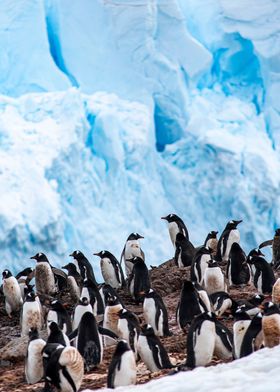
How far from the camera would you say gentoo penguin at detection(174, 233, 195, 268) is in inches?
361

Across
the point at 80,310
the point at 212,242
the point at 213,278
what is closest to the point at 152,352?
the point at 80,310

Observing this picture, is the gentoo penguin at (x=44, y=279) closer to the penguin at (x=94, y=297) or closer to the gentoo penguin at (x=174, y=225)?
the penguin at (x=94, y=297)

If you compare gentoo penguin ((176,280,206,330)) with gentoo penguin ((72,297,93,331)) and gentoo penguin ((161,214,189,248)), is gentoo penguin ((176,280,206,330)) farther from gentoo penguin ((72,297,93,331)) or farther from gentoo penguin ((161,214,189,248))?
gentoo penguin ((161,214,189,248))

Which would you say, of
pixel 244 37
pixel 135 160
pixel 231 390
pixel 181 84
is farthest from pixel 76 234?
pixel 231 390

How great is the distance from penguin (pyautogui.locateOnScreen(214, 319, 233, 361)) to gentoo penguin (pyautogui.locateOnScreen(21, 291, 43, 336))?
188 cm

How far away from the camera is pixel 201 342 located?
5473mm

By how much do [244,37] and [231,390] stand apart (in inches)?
537

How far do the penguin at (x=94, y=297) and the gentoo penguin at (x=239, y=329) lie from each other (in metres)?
2.02

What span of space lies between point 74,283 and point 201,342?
10.0 ft

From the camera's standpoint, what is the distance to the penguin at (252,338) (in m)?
5.19

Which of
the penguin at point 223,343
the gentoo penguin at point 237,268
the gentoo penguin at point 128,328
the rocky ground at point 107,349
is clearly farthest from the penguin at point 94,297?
the penguin at point 223,343

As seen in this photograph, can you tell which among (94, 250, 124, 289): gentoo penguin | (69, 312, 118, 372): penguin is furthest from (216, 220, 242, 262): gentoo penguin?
(69, 312, 118, 372): penguin

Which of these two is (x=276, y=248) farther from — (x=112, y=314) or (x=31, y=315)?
(x=31, y=315)

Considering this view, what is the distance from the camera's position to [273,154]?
629 inches
